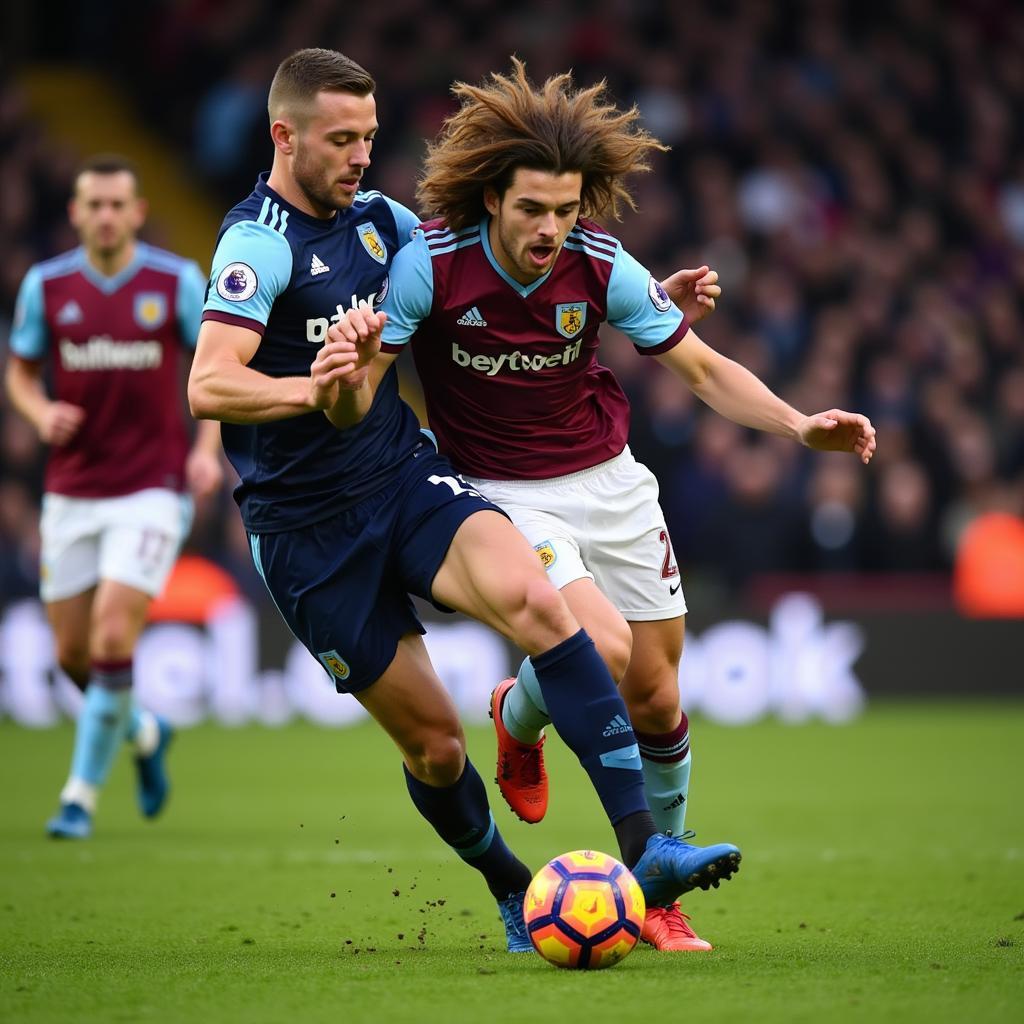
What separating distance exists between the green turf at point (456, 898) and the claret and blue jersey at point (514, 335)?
1518mm

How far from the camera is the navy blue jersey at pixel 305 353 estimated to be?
5.18 meters

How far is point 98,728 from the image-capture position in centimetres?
807

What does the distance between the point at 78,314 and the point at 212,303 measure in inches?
142

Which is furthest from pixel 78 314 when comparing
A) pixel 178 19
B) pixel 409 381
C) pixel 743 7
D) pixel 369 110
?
pixel 743 7

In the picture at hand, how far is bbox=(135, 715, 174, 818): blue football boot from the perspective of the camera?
8.53m

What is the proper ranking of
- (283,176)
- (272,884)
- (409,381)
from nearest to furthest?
(283,176) → (272,884) → (409,381)

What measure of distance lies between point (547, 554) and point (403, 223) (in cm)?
113

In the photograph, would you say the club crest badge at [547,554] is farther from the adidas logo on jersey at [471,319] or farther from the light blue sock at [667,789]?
the light blue sock at [667,789]

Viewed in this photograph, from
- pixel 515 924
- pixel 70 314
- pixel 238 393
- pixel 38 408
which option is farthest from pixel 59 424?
pixel 515 924

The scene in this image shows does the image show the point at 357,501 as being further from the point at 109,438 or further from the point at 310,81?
the point at 109,438

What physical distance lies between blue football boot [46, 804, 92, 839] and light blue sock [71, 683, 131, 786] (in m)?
0.14

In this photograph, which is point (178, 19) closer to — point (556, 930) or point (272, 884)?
point (272, 884)

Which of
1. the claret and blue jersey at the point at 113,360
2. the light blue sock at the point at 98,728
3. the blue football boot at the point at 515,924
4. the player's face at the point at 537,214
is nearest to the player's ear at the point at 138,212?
the claret and blue jersey at the point at 113,360

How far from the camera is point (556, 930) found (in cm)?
468
